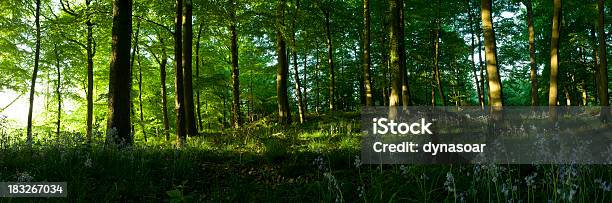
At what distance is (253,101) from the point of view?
25.4 meters

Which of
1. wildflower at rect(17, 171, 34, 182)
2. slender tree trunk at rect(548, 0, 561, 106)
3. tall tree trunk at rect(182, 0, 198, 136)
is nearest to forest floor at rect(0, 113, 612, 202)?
wildflower at rect(17, 171, 34, 182)

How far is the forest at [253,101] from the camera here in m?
4.97

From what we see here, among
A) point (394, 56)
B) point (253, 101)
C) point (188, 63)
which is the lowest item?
point (253, 101)

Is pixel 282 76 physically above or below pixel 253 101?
above

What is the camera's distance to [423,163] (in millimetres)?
6301

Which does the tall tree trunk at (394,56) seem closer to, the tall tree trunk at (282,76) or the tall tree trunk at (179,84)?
the tall tree trunk at (282,76)

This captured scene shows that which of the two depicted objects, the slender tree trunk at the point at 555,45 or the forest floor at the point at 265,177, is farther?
the slender tree trunk at the point at 555,45

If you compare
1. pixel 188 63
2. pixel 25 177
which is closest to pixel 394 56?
pixel 188 63

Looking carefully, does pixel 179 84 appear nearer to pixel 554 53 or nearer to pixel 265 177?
pixel 265 177

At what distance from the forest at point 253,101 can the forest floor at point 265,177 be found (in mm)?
34

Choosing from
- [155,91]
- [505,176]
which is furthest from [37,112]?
[505,176]

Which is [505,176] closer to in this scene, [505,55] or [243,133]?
[243,133]

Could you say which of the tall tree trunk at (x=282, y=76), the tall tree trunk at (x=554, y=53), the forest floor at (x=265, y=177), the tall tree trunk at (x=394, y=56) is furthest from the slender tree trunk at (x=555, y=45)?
the tall tree trunk at (x=282, y=76)

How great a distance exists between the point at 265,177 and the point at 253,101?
19.4 m
